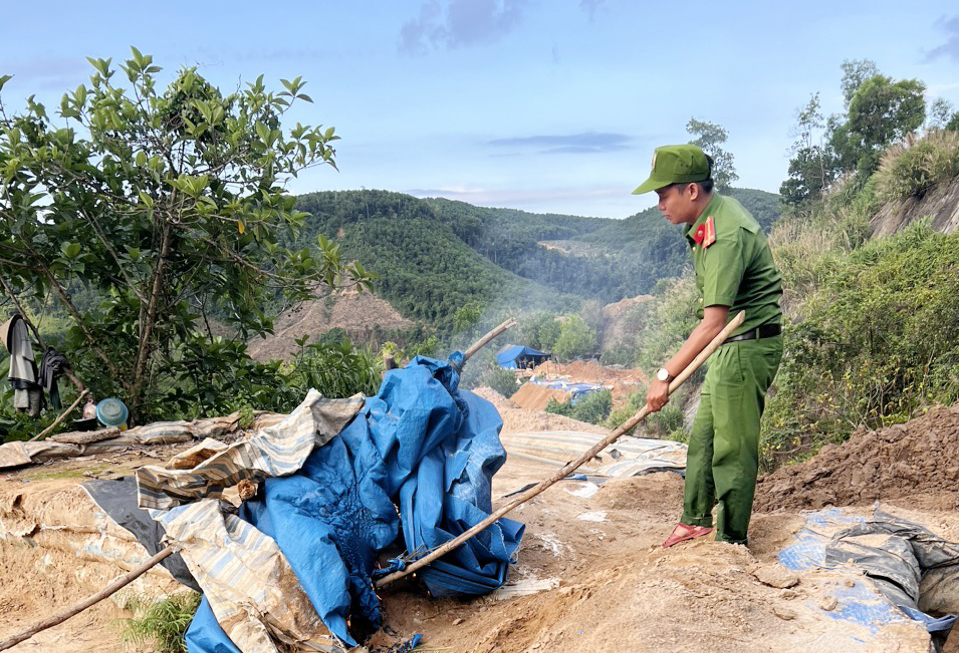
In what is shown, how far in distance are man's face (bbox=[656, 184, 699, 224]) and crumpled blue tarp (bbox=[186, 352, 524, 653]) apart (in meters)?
1.18

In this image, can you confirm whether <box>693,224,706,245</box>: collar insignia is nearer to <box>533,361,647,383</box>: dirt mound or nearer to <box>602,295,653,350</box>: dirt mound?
<box>533,361,647,383</box>: dirt mound

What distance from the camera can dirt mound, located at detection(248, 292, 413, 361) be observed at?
23.8m

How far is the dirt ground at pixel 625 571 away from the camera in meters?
2.31

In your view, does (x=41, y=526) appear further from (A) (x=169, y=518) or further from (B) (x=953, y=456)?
(B) (x=953, y=456)

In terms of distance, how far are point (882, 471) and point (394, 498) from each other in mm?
2683

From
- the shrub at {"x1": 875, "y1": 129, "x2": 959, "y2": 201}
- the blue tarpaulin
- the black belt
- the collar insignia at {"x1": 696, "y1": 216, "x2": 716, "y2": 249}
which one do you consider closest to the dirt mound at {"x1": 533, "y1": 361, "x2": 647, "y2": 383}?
the blue tarpaulin

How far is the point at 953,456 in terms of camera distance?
157 inches

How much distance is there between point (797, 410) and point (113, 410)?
5401 millimetres

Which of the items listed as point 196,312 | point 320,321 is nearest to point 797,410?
point 196,312

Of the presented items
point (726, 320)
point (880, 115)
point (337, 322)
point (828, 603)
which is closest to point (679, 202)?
point (726, 320)

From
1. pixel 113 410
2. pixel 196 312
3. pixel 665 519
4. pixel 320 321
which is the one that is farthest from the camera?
pixel 320 321

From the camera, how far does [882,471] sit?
408cm

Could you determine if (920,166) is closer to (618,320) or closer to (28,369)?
(28,369)

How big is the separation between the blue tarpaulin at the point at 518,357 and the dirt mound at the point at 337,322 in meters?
3.18
